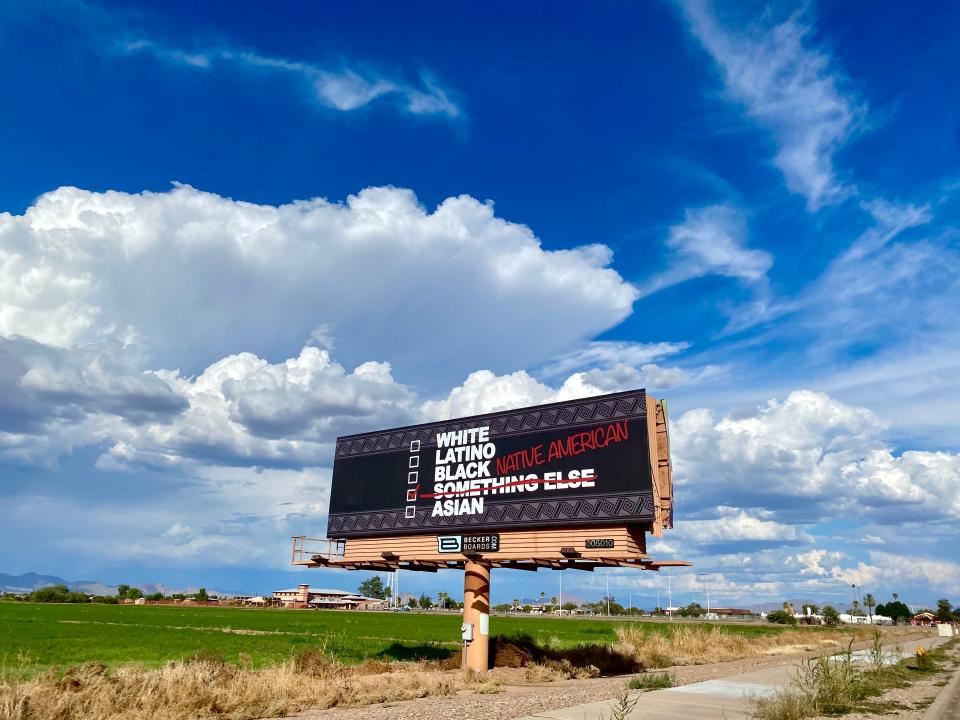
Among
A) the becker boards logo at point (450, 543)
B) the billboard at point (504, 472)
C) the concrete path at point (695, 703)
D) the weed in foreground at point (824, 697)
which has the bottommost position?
the concrete path at point (695, 703)

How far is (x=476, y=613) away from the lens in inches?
986

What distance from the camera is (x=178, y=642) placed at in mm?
43906

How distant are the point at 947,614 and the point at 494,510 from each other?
7509 inches

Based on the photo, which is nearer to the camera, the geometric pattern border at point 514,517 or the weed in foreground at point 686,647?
the geometric pattern border at point 514,517

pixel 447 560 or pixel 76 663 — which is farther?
pixel 76 663

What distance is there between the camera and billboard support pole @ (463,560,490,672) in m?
24.7

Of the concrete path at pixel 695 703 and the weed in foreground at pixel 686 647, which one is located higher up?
the concrete path at pixel 695 703

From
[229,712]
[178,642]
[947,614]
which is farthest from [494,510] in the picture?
[947,614]

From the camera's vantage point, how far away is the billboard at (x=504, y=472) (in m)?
22.4

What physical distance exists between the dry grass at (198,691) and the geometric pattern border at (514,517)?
5.36 meters

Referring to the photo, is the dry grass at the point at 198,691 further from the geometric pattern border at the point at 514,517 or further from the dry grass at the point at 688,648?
the dry grass at the point at 688,648

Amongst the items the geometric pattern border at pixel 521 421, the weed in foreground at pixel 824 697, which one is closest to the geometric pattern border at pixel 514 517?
the geometric pattern border at pixel 521 421

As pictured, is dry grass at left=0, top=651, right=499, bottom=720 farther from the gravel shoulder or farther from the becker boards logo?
the becker boards logo

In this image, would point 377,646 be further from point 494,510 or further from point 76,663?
point 494,510
